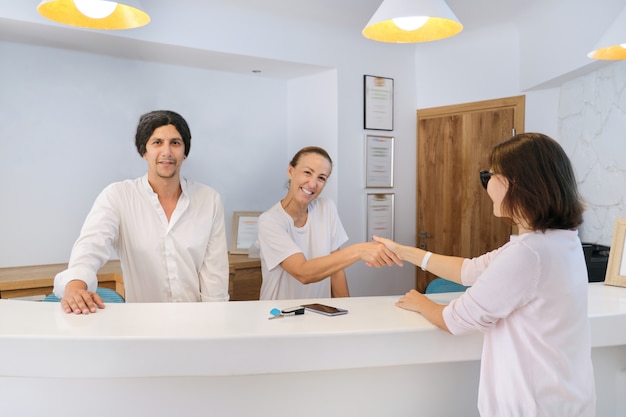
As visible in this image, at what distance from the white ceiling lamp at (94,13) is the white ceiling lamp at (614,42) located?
1.96m

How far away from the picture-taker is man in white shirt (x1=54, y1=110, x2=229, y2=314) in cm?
230

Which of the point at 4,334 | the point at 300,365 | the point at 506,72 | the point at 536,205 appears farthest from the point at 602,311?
the point at 506,72

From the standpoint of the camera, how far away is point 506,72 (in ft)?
14.7

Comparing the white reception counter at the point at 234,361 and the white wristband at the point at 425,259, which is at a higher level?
the white wristband at the point at 425,259

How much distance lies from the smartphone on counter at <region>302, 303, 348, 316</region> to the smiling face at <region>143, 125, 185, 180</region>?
848 mm

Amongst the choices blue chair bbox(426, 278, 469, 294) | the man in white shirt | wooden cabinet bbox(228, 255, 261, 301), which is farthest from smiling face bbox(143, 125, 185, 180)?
wooden cabinet bbox(228, 255, 261, 301)

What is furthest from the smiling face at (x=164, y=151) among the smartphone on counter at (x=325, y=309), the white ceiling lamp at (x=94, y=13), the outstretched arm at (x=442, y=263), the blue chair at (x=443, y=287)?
the blue chair at (x=443, y=287)

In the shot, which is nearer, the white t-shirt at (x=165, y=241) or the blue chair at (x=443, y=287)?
the white t-shirt at (x=165, y=241)

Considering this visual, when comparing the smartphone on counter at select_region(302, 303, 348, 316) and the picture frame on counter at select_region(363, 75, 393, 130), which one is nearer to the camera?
the smartphone on counter at select_region(302, 303, 348, 316)

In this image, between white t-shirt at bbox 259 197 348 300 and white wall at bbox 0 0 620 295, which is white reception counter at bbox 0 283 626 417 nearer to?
white t-shirt at bbox 259 197 348 300

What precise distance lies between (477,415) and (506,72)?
3309mm

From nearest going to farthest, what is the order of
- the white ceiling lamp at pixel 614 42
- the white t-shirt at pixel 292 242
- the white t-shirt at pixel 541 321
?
the white t-shirt at pixel 541 321 → the white ceiling lamp at pixel 614 42 → the white t-shirt at pixel 292 242

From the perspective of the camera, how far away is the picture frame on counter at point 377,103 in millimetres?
4715

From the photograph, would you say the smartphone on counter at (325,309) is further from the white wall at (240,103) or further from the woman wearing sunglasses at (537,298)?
the white wall at (240,103)
